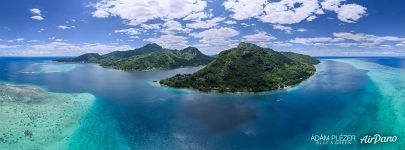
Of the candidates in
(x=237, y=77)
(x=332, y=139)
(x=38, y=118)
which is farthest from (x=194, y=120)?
(x=237, y=77)

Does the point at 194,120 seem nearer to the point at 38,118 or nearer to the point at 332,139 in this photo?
the point at 332,139

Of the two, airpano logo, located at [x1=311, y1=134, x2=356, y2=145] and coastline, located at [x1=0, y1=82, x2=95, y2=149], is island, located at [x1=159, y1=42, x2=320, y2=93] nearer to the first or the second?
coastline, located at [x1=0, y1=82, x2=95, y2=149]

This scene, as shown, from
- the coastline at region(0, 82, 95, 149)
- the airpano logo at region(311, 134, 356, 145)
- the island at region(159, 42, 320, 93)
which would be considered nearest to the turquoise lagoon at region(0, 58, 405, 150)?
the coastline at region(0, 82, 95, 149)

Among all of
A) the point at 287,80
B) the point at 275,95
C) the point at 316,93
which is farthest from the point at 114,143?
the point at 287,80

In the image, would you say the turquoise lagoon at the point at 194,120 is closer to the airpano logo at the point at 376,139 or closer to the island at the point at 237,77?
the airpano logo at the point at 376,139

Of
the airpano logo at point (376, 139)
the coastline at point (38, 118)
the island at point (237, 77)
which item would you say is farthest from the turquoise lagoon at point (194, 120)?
the island at point (237, 77)

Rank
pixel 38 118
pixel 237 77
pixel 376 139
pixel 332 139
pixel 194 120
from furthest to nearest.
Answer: pixel 237 77
pixel 194 120
pixel 38 118
pixel 376 139
pixel 332 139
